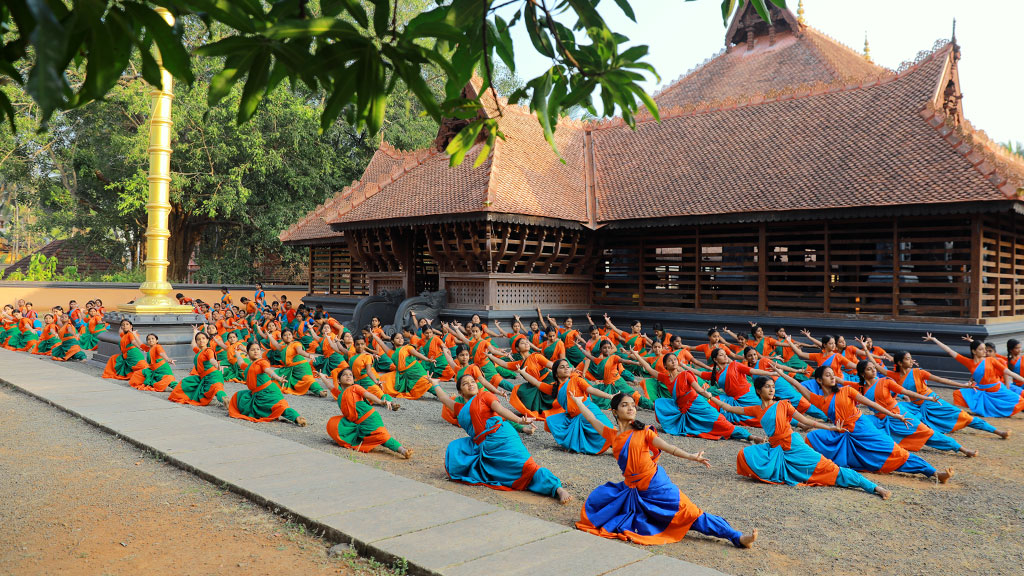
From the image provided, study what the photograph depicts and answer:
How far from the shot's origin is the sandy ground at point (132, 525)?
14.9 ft

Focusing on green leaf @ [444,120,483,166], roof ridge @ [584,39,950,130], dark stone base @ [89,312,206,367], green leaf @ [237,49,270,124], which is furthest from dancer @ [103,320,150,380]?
roof ridge @ [584,39,950,130]

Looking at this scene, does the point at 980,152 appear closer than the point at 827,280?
Yes

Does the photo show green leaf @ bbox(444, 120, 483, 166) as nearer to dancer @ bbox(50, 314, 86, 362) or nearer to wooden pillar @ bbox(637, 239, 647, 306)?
dancer @ bbox(50, 314, 86, 362)

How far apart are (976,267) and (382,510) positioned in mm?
14041

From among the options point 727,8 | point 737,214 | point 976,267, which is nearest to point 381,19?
point 727,8

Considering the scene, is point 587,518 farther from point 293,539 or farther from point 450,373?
point 450,373

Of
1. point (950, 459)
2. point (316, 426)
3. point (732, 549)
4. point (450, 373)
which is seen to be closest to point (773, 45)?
point (450, 373)

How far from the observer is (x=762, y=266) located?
17.1 metres

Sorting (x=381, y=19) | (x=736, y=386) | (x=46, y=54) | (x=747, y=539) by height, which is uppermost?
(x=381, y=19)

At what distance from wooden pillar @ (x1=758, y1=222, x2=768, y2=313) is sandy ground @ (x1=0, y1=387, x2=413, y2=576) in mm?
→ 14130

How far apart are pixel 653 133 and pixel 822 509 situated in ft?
58.1

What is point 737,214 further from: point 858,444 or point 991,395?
point 858,444

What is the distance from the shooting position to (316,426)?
31.2ft

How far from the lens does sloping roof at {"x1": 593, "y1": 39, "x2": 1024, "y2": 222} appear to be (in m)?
14.9
